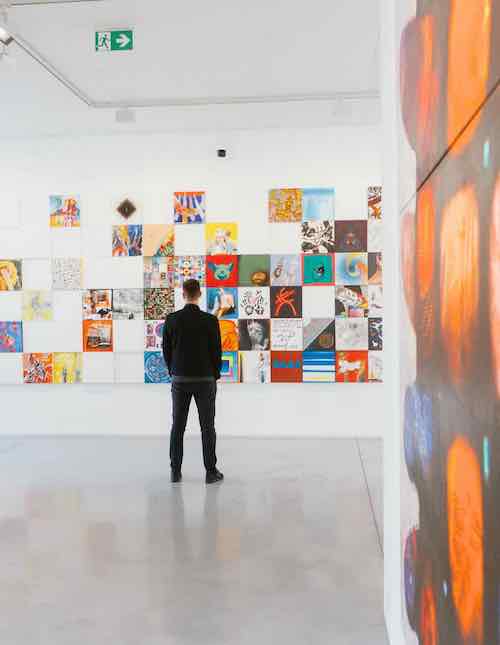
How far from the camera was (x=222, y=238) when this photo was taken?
723 cm

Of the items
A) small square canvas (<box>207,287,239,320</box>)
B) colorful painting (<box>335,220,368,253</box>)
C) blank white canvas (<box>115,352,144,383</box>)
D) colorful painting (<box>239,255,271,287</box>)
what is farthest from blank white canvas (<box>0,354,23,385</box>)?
colorful painting (<box>335,220,368,253</box>)

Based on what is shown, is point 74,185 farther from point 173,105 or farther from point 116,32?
point 116,32

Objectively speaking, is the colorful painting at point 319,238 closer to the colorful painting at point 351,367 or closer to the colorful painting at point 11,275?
the colorful painting at point 351,367

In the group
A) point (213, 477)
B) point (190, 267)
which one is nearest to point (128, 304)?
point (190, 267)

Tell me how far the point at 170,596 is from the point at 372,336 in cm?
440

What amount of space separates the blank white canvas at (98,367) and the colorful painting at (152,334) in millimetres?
438

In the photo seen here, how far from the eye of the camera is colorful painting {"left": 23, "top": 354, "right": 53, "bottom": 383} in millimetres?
7441

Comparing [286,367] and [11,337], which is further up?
[11,337]

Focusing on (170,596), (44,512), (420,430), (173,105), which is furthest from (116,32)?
(420,430)

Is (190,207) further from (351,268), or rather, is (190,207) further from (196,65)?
(196,65)

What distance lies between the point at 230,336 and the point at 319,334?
960 mm

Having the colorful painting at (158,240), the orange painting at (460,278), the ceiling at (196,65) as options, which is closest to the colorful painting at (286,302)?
the colorful painting at (158,240)

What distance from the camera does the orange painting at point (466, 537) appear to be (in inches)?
44.4

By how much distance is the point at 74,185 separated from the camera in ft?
24.4
